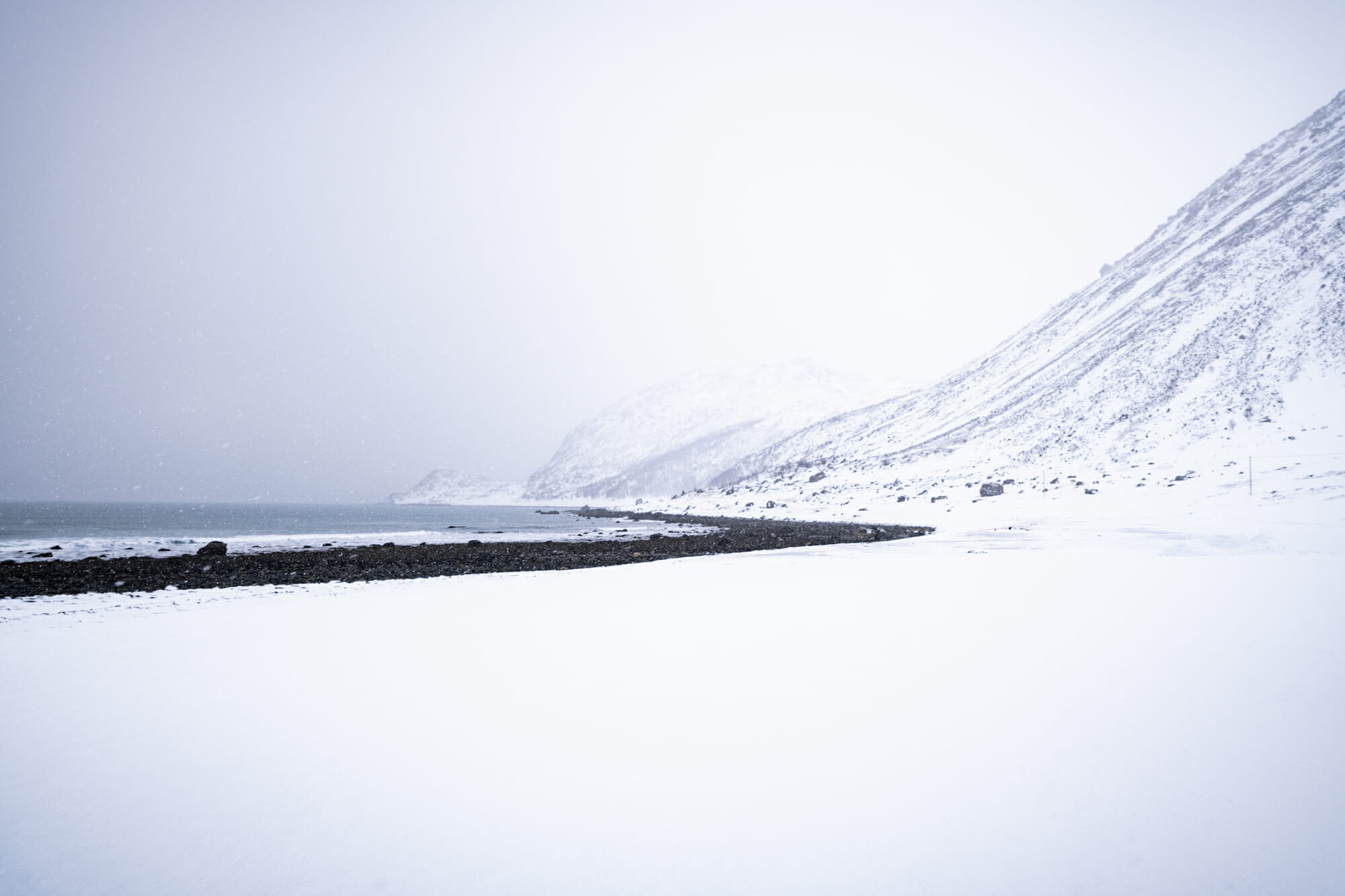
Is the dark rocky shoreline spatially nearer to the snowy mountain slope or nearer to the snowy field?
the snowy field

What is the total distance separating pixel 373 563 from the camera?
22.4 m

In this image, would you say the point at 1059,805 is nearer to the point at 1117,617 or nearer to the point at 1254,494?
the point at 1117,617

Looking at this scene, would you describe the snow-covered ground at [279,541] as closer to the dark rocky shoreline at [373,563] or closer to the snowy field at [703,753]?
the dark rocky shoreline at [373,563]

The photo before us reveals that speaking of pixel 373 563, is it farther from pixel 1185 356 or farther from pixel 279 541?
pixel 1185 356

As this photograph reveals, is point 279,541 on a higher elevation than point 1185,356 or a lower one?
lower

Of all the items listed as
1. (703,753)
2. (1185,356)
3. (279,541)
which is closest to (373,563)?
(279,541)

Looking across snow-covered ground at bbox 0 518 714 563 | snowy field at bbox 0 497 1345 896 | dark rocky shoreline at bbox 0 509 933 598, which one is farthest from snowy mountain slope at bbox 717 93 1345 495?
snowy field at bbox 0 497 1345 896

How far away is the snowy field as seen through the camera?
296cm

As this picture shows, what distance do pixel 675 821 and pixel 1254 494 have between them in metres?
32.5

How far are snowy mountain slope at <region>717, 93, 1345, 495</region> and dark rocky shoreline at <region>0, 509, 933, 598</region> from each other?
23.8 meters

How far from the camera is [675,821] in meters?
3.34

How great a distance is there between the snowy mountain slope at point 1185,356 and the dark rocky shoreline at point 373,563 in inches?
936

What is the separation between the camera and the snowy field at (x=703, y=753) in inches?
117

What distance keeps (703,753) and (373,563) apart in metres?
21.5
